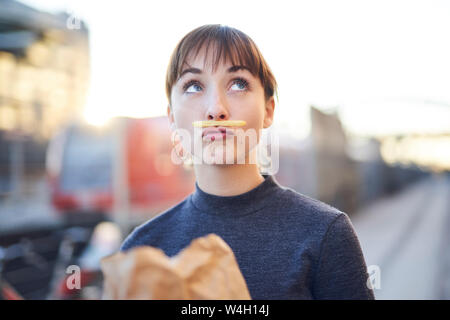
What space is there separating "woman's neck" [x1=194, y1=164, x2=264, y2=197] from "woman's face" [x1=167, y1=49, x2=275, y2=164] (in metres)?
0.05

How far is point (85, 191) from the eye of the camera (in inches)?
286

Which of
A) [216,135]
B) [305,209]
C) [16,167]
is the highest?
[216,135]

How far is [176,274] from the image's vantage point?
0.69 meters

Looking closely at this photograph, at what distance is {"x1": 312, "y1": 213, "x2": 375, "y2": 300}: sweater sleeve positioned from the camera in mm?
919

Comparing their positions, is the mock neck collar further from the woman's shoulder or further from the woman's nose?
the woman's nose

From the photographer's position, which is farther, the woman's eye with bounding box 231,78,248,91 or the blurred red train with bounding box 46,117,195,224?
the blurred red train with bounding box 46,117,195,224

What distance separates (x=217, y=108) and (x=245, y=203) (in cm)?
26

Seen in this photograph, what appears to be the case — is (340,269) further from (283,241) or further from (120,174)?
(120,174)

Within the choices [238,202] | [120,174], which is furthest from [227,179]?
[120,174]

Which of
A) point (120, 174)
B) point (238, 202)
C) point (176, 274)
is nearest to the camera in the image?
point (176, 274)

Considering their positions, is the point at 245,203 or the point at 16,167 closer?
the point at 245,203

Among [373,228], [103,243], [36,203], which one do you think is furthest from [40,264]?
[36,203]

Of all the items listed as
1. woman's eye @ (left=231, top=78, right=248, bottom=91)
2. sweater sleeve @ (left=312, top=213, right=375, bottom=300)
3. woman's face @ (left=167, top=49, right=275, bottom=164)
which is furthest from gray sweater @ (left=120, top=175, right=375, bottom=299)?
woman's eye @ (left=231, top=78, right=248, bottom=91)

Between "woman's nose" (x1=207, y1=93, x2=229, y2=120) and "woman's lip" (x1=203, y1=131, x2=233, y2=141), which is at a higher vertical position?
"woman's nose" (x1=207, y1=93, x2=229, y2=120)
